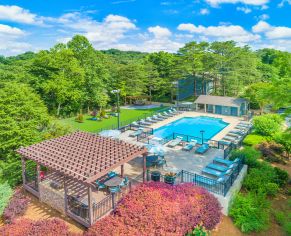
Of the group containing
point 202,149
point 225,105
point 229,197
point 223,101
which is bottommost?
point 229,197

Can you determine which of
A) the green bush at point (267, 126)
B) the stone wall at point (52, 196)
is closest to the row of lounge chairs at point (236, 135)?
the green bush at point (267, 126)

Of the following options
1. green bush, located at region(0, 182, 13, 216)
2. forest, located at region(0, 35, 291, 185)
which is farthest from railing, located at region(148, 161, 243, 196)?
forest, located at region(0, 35, 291, 185)

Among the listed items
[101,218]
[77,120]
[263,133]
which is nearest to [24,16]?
[77,120]

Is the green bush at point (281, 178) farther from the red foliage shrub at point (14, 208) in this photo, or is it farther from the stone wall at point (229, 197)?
the red foliage shrub at point (14, 208)

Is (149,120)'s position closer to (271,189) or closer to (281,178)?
(281,178)

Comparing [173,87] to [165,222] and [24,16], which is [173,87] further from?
[165,222]

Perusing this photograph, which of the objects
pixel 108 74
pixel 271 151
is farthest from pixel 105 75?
pixel 271 151
